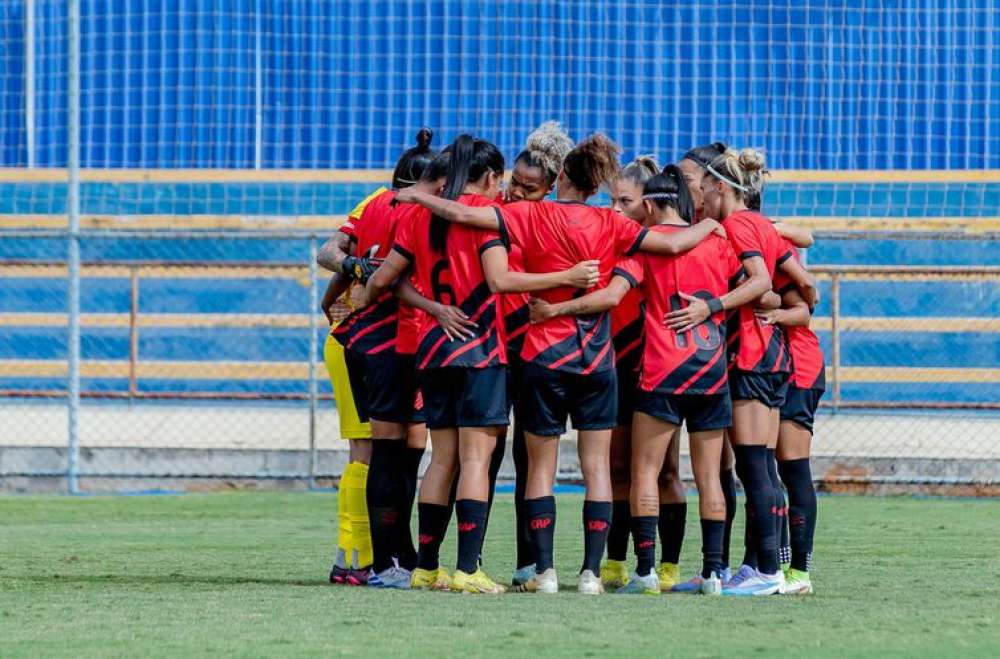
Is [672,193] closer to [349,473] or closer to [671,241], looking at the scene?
[671,241]

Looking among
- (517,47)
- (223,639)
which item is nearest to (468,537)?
(223,639)

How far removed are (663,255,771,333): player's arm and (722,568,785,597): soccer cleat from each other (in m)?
0.93

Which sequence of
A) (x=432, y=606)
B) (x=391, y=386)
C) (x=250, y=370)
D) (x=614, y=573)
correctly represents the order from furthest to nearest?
(x=250, y=370)
(x=614, y=573)
(x=391, y=386)
(x=432, y=606)

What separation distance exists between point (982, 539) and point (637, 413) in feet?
9.26

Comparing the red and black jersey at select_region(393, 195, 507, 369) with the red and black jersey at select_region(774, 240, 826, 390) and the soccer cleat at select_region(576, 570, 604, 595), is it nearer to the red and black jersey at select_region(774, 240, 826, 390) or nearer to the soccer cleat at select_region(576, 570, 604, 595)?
the soccer cleat at select_region(576, 570, 604, 595)

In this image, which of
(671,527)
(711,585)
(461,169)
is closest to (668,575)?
(671,527)

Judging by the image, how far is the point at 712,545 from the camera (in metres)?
6.08

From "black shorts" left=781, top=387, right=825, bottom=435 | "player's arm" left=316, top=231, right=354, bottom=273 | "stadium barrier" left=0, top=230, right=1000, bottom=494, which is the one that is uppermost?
"player's arm" left=316, top=231, right=354, bottom=273

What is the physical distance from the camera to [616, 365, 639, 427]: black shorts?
6.34 metres

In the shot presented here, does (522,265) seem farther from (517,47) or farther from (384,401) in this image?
(517,47)

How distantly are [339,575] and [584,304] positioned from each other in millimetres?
1427

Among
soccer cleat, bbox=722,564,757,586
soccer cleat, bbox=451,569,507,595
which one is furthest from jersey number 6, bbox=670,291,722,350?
soccer cleat, bbox=451,569,507,595

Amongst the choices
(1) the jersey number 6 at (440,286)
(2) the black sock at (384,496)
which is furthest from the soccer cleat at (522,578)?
(1) the jersey number 6 at (440,286)

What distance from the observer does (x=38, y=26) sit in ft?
49.4
